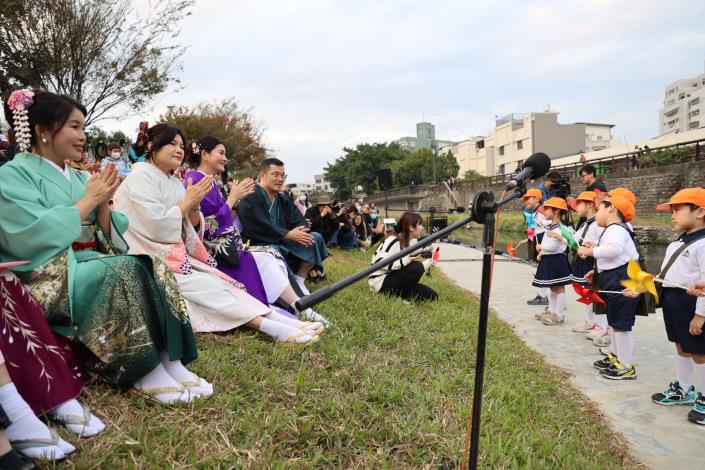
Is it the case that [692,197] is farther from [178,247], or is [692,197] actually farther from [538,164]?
[178,247]

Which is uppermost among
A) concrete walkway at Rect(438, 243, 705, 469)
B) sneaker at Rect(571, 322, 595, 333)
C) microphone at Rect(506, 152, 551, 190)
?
microphone at Rect(506, 152, 551, 190)

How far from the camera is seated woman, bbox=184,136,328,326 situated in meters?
3.73

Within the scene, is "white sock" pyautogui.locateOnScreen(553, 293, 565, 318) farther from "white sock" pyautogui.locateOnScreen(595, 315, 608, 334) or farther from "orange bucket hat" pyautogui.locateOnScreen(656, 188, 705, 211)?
"orange bucket hat" pyautogui.locateOnScreen(656, 188, 705, 211)

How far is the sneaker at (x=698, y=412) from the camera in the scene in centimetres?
310

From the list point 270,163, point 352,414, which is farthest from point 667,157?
point 352,414

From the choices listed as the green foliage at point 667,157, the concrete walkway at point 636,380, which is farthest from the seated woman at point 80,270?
the green foliage at point 667,157

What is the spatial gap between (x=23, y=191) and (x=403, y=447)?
6.91 feet

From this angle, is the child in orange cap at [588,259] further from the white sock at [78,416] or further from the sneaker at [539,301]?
the white sock at [78,416]

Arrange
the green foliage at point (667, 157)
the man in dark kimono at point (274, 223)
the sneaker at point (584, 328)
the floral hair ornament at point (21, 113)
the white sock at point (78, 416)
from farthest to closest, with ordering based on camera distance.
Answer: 1. the green foliage at point (667, 157)
2. the sneaker at point (584, 328)
3. the man in dark kimono at point (274, 223)
4. the floral hair ornament at point (21, 113)
5. the white sock at point (78, 416)

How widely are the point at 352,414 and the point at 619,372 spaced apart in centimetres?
262

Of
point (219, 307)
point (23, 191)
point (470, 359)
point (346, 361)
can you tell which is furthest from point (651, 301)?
point (23, 191)

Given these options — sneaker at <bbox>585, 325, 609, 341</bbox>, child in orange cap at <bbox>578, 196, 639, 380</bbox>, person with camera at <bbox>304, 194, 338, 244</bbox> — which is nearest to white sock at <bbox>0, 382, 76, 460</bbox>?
child in orange cap at <bbox>578, 196, 639, 380</bbox>

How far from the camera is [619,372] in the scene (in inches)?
153

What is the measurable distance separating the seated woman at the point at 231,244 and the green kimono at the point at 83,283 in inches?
55.5
